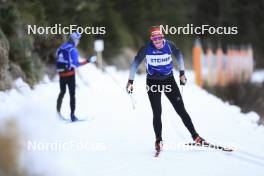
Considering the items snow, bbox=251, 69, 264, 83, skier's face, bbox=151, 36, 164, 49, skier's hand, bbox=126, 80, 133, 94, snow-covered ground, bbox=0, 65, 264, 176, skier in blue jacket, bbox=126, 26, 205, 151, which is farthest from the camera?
snow, bbox=251, 69, 264, 83

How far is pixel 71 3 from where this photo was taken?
20.1m

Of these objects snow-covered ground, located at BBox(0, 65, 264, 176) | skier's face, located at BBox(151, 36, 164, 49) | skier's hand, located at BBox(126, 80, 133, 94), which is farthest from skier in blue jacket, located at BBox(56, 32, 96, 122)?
skier's face, located at BBox(151, 36, 164, 49)

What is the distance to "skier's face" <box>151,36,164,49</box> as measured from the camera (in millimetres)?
7895

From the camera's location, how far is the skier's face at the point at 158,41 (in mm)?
7895

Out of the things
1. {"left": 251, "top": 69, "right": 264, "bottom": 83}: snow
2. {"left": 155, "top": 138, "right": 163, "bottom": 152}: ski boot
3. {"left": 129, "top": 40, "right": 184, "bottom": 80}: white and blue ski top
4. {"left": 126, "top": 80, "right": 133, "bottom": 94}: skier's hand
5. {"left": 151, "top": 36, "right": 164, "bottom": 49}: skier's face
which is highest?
{"left": 251, "top": 69, "right": 264, "bottom": 83}: snow

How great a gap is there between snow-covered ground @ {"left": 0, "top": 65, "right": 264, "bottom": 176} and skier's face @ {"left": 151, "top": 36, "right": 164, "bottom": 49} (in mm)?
1593

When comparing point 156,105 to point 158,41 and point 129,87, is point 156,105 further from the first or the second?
point 158,41

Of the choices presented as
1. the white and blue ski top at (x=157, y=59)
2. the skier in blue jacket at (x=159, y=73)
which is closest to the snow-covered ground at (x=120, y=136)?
the skier in blue jacket at (x=159, y=73)

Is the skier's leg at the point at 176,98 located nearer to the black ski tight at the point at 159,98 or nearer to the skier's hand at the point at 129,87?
the black ski tight at the point at 159,98

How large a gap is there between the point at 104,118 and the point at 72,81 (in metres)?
1.17

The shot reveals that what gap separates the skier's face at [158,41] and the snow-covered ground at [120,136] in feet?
5.23

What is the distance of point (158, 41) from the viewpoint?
26.0ft

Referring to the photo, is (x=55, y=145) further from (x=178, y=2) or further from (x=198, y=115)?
(x=178, y=2)

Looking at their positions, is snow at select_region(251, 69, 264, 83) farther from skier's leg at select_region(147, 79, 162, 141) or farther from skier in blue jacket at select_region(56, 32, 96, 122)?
skier's leg at select_region(147, 79, 162, 141)
